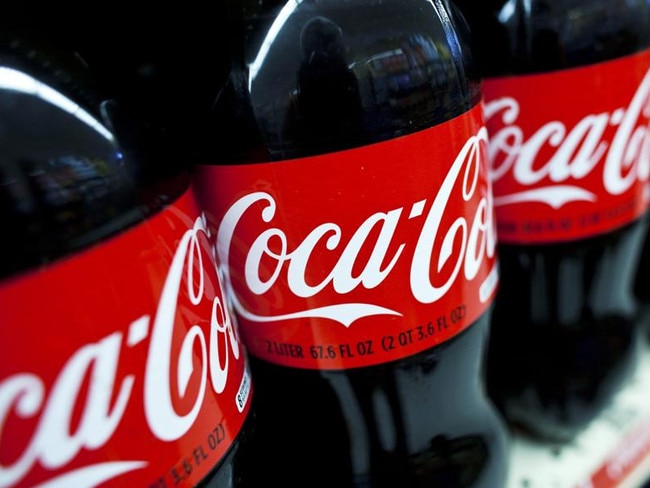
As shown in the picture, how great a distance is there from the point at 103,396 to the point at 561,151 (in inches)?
19.8

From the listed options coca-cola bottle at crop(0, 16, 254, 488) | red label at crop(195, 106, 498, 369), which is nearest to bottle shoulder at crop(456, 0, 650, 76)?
red label at crop(195, 106, 498, 369)

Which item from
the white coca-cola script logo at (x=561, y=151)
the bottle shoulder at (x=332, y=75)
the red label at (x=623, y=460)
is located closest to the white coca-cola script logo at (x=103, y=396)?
the bottle shoulder at (x=332, y=75)

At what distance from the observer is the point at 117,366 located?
383mm

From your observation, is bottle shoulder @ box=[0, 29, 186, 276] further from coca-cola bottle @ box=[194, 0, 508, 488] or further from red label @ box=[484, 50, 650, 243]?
red label @ box=[484, 50, 650, 243]

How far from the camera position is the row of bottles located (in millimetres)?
372

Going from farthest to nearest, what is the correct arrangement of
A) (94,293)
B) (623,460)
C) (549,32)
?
(623,460), (549,32), (94,293)

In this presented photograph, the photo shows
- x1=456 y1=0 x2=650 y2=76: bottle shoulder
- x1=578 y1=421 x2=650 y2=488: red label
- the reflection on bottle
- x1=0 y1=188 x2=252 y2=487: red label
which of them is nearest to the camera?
x1=0 y1=188 x2=252 y2=487: red label

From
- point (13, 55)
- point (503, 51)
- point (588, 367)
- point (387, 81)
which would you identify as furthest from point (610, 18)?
point (13, 55)

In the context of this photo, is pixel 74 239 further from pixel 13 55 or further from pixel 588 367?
pixel 588 367

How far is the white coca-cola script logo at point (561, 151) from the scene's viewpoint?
0.64 meters

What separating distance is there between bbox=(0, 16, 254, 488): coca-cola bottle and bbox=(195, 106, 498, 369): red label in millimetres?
55

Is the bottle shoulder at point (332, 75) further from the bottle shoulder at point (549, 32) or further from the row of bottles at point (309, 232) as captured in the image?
the bottle shoulder at point (549, 32)

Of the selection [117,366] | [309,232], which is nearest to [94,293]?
[117,366]

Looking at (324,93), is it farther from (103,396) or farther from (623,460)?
(623,460)
